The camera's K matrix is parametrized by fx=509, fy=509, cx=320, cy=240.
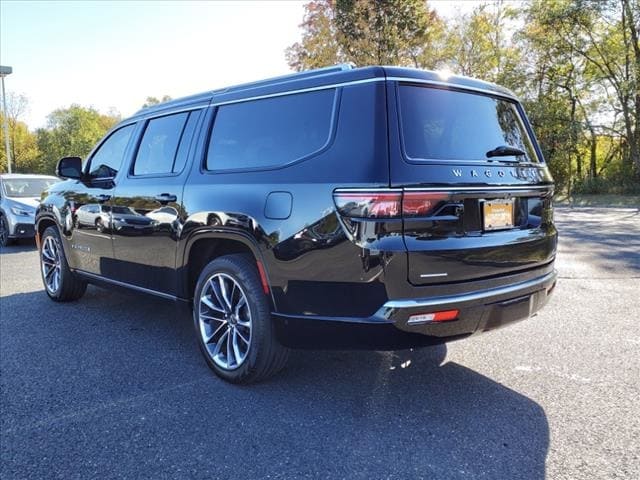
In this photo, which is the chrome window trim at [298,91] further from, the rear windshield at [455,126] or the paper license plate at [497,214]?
the paper license plate at [497,214]

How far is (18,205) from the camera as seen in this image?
10.5m

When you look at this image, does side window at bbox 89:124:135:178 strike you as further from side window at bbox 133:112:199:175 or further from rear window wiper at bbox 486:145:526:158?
rear window wiper at bbox 486:145:526:158

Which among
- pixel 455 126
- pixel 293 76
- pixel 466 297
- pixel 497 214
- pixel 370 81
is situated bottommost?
pixel 466 297

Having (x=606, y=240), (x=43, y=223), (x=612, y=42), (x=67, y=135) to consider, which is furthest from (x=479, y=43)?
(x=67, y=135)

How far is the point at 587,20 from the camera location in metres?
21.9

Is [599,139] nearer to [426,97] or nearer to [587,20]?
[587,20]

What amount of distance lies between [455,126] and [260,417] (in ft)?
6.58

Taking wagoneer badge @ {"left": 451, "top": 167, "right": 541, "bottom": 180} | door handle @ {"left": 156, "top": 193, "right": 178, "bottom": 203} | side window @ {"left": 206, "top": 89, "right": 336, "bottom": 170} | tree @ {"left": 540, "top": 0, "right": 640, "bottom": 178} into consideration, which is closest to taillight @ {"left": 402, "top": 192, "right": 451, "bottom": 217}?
wagoneer badge @ {"left": 451, "top": 167, "right": 541, "bottom": 180}

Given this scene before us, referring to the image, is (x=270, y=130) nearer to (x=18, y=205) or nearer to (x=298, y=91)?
(x=298, y=91)

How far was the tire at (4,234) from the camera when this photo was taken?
411 inches

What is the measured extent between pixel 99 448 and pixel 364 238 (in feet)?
5.65

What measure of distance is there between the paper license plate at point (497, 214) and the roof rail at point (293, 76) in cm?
111

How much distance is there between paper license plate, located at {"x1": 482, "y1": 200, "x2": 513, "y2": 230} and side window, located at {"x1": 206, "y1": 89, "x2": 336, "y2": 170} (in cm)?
97

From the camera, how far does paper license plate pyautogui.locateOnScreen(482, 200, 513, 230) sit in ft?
9.19
